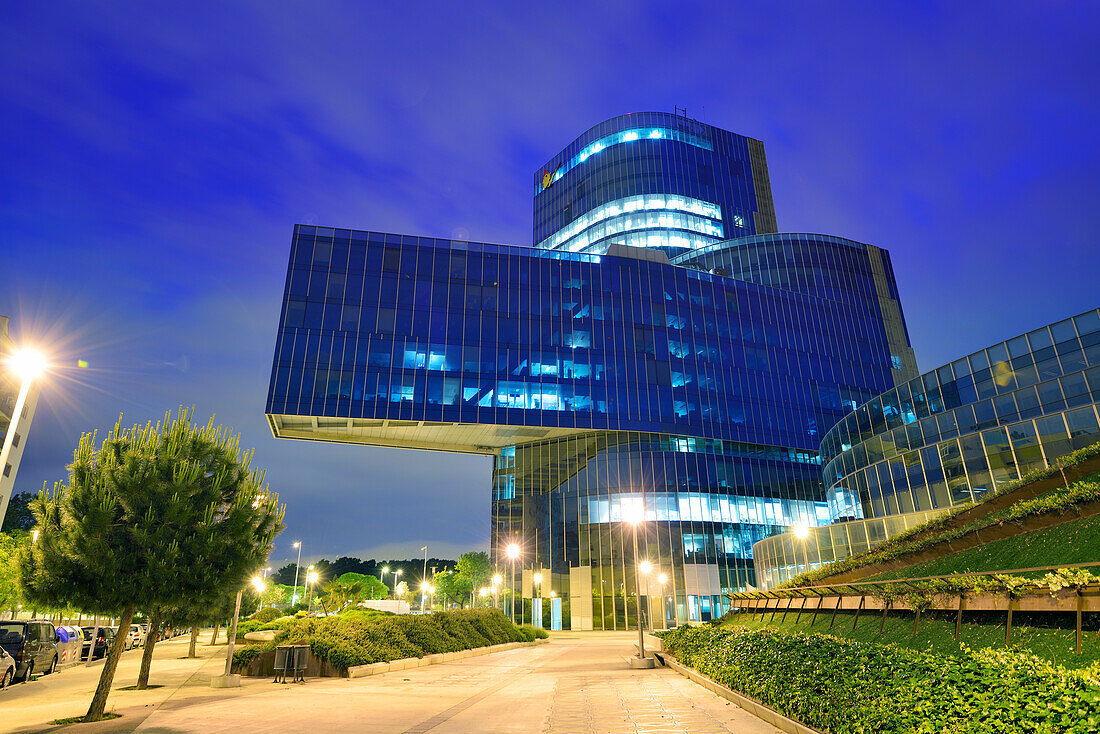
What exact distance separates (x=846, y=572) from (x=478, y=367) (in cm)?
4686

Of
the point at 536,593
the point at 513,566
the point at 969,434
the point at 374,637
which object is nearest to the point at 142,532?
the point at 374,637

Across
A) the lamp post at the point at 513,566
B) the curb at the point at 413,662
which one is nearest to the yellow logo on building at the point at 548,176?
the lamp post at the point at 513,566

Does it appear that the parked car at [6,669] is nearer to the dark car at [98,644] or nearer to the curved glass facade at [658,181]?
the dark car at [98,644]

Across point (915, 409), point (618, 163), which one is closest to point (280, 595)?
point (618, 163)

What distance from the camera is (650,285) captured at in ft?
249

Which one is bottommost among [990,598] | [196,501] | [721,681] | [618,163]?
[721,681]

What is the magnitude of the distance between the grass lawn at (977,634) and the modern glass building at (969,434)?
53.8ft

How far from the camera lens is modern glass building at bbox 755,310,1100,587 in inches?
1144

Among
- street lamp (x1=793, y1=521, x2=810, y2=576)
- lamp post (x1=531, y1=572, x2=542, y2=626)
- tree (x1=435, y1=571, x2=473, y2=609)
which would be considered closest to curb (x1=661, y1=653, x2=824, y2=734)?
street lamp (x1=793, y1=521, x2=810, y2=576)

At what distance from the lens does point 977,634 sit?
10.8 metres

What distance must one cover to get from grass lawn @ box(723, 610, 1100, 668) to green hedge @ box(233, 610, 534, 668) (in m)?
16.7

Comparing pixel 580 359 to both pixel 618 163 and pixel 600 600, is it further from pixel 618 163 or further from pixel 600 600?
pixel 618 163

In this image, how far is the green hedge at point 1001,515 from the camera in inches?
581

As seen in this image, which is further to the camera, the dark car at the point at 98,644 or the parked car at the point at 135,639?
the parked car at the point at 135,639
